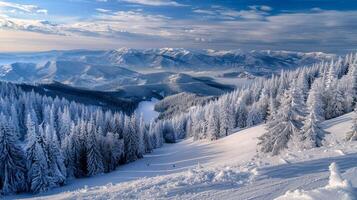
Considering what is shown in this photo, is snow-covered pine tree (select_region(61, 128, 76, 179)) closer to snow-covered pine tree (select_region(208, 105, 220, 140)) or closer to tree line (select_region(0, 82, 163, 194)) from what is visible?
tree line (select_region(0, 82, 163, 194))

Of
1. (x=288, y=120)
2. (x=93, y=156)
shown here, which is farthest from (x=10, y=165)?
(x=288, y=120)

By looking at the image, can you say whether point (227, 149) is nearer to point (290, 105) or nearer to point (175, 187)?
point (290, 105)

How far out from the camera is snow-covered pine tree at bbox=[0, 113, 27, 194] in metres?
47.4

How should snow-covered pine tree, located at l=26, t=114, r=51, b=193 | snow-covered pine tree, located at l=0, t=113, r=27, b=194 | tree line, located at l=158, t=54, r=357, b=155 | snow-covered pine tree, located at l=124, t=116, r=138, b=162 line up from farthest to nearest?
snow-covered pine tree, located at l=124, t=116, r=138, b=162, snow-covered pine tree, located at l=0, t=113, r=27, b=194, snow-covered pine tree, located at l=26, t=114, r=51, b=193, tree line, located at l=158, t=54, r=357, b=155

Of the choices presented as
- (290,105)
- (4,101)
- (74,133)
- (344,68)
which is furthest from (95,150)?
(344,68)

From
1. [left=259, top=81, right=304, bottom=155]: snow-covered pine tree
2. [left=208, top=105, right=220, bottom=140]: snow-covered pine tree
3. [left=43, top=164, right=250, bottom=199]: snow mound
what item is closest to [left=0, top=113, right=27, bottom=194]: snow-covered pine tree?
[left=259, top=81, right=304, bottom=155]: snow-covered pine tree

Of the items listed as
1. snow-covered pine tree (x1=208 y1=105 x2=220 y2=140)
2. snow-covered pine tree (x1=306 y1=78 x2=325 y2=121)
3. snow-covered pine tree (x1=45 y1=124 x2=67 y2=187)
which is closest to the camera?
snow-covered pine tree (x1=306 y1=78 x2=325 y2=121)

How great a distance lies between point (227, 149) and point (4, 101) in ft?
289

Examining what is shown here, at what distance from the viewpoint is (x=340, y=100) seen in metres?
74.8

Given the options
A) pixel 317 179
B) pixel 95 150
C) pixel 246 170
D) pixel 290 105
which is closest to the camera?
pixel 317 179

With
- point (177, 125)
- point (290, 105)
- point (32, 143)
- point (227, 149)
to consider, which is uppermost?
point (290, 105)

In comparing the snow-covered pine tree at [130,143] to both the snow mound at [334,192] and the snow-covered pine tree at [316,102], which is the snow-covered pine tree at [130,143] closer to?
the snow-covered pine tree at [316,102]

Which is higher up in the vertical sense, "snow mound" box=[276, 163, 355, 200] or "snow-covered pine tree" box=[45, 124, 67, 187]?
"snow mound" box=[276, 163, 355, 200]

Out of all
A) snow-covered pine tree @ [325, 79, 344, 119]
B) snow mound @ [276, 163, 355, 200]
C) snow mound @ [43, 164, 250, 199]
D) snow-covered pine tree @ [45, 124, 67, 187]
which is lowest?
snow-covered pine tree @ [45, 124, 67, 187]
